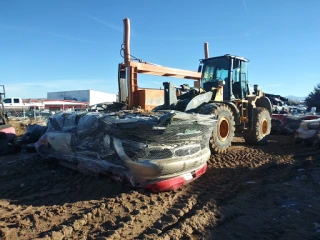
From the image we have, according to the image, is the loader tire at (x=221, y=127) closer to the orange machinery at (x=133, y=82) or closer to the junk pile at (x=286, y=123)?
the orange machinery at (x=133, y=82)

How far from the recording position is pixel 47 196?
426cm

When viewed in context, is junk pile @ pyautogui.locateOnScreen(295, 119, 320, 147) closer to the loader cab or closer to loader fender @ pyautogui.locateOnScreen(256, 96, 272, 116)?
loader fender @ pyautogui.locateOnScreen(256, 96, 272, 116)

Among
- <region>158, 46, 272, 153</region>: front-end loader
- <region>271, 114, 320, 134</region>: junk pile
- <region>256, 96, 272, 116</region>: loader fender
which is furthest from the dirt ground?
<region>271, 114, 320, 134</region>: junk pile

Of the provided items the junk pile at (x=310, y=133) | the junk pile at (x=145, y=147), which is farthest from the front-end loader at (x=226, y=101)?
the junk pile at (x=145, y=147)

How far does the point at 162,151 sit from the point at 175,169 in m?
0.34

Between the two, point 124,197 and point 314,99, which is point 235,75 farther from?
point 314,99

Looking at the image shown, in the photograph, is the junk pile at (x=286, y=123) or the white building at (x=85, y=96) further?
the white building at (x=85, y=96)

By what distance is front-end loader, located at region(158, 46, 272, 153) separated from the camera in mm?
7064

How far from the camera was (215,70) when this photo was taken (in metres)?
8.86

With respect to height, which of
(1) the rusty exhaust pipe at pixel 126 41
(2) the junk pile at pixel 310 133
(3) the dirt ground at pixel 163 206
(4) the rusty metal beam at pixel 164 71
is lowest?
(3) the dirt ground at pixel 163 206

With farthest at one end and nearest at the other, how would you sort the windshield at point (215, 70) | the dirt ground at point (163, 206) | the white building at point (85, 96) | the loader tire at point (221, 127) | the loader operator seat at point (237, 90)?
the white building at point (85, 96)
the loader operator seat at point (237, 90)
the windshield at point (215, 70)
the loader tire at point (221, 127)
the dirt ground at point (163, 206)

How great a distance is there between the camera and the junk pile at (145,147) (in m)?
3.99

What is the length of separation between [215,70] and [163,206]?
601 cm

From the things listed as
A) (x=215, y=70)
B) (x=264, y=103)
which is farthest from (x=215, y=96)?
(x=264, y=103)
